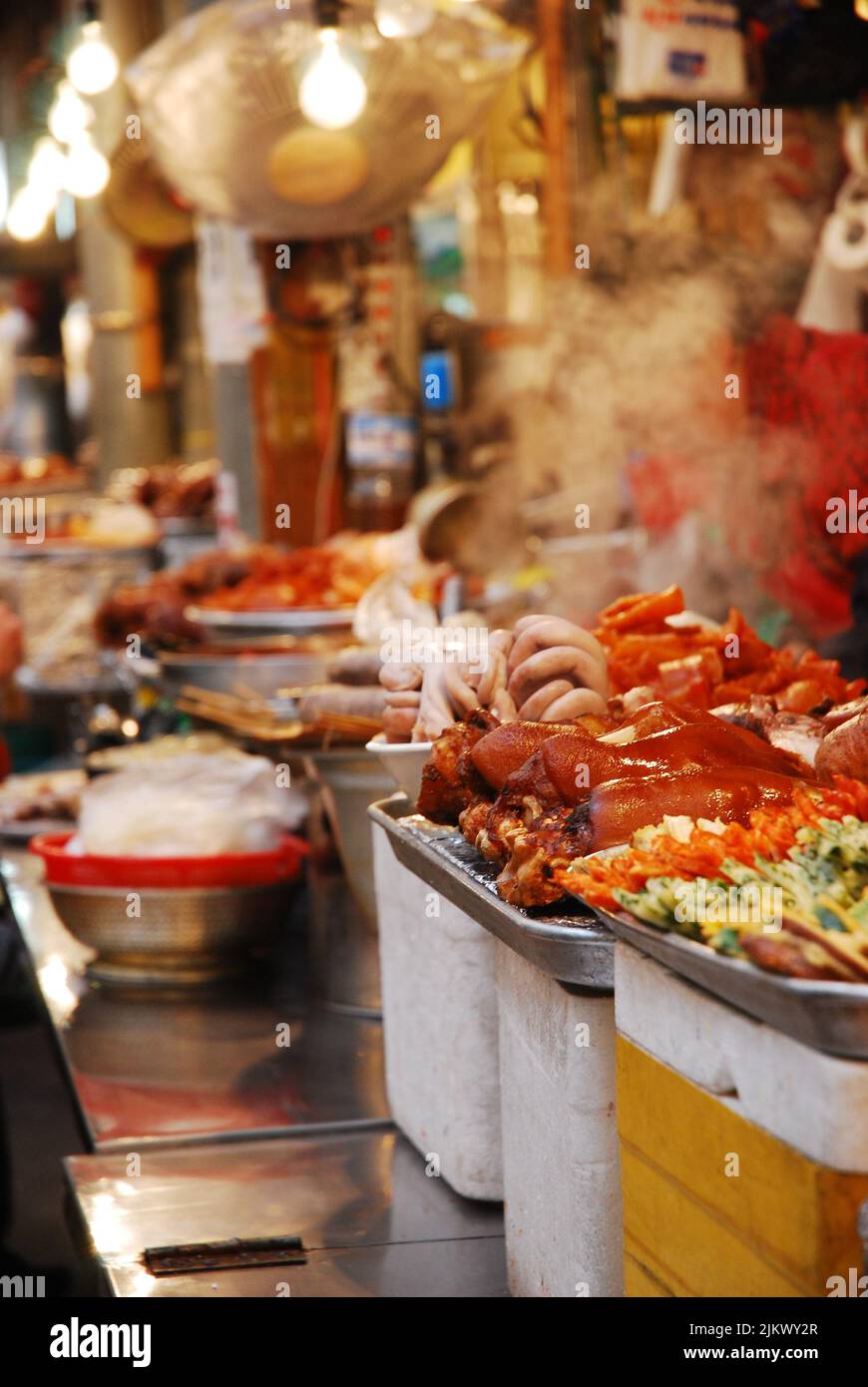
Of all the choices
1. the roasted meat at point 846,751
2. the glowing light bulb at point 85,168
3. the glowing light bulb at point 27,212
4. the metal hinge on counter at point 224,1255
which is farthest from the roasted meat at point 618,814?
the glowing light bulb at point 27,212

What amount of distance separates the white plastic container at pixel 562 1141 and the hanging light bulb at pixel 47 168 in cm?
761

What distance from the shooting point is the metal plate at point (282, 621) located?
4.66 metres

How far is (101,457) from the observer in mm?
13117

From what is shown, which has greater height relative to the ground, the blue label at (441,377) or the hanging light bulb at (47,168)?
the hanging light bulb at (47,168)

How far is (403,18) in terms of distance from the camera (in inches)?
176

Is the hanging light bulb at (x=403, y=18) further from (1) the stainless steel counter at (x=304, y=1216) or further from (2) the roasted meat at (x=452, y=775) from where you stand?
(1) the stainless steel counter at (x=304, y=1216)

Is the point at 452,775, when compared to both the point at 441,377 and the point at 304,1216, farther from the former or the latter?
the point at 441,377

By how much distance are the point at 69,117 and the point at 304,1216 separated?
6.57m

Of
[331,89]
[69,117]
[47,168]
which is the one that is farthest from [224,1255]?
[47,168]

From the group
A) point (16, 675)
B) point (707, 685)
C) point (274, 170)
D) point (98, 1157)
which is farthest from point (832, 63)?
point (16, 675)

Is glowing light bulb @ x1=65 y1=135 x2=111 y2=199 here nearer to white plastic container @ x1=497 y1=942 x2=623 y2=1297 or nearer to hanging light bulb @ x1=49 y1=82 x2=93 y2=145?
hanging light bulb @ x1=49 y1=82 x2=93 y2=145

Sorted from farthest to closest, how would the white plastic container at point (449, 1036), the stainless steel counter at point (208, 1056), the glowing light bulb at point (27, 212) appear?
1. the glowing light bulb at point (27, 212)
2. the stainless steel counter at point (208, 1056)
3. the white plastic container at point (449, 1036)

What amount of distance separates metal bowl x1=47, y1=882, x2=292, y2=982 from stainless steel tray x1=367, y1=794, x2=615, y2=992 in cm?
141

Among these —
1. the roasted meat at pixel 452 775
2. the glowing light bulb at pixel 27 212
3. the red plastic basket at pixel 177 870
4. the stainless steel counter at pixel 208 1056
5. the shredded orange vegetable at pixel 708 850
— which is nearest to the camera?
the shredded orange vegetable at pixel 708 850
